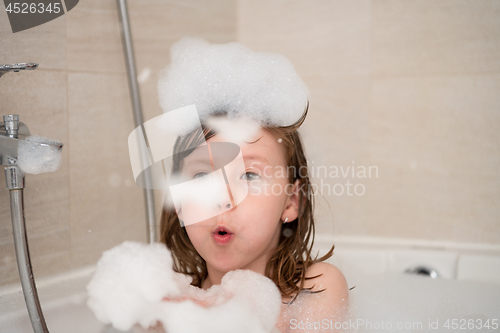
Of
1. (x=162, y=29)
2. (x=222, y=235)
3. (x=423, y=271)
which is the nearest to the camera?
(x=222, y=235)

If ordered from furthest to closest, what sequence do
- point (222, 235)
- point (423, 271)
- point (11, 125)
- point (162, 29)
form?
point (423, 271)
point (162, 29)
point (222, 235)
point (11, 125)

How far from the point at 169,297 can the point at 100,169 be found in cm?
26

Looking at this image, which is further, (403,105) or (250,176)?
(403,105)

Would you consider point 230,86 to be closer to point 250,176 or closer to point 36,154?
point 250,176

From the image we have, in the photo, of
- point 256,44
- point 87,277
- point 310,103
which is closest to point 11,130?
point 87,277

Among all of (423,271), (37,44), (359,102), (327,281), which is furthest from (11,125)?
(423,271)

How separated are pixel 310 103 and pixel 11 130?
1.82ft

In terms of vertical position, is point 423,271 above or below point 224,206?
below

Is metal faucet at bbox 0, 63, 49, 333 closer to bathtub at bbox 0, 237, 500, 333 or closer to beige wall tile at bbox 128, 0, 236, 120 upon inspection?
bathtub at bbox 0, 237, 500, 333

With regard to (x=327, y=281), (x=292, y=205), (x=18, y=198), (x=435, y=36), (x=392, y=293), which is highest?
(x=435, y=36)

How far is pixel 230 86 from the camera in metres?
0.66

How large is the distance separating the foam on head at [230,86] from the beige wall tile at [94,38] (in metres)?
0.10

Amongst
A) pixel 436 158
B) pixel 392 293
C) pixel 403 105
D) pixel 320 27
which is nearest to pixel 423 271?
pixel 392 293

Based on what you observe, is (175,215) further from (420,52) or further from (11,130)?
(420,52)
